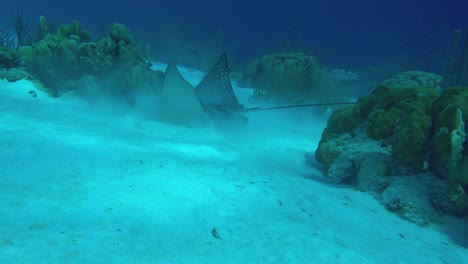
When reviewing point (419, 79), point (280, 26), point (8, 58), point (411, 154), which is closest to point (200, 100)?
point (411, 154)

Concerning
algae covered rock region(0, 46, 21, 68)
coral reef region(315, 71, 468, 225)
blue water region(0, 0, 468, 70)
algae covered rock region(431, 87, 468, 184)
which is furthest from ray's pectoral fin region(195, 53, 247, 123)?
blue water region(0, 0, 468, 70)

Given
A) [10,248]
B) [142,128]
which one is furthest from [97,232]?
[142,128]

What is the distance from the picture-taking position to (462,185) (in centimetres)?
349

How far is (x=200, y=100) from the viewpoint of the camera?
6402 millimetres

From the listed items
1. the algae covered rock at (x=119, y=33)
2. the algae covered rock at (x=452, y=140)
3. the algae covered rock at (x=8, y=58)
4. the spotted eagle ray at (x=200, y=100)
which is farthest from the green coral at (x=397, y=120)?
the algae covered rock at (x=8, y=58)

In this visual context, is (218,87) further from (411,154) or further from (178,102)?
(411,154)

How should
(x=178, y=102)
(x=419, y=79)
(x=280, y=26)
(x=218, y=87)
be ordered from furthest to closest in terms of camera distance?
1. (x=280, y=26)
2. (x=419, y=79)
3. (x=218, y=87)
4. (x=178, y=102)

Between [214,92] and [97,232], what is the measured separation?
18.4ft

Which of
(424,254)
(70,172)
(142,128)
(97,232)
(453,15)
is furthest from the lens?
(453,15)

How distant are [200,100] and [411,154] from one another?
412cm

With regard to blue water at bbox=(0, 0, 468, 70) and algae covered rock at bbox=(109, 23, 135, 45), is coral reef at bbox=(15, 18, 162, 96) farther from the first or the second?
blue water at bbox=(0, 0, 468, 70)

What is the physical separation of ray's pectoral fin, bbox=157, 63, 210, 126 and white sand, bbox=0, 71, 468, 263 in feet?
3.23

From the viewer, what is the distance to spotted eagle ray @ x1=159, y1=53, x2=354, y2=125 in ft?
18.0

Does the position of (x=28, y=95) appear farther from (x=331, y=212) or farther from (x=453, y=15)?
(x=453, y=15)
